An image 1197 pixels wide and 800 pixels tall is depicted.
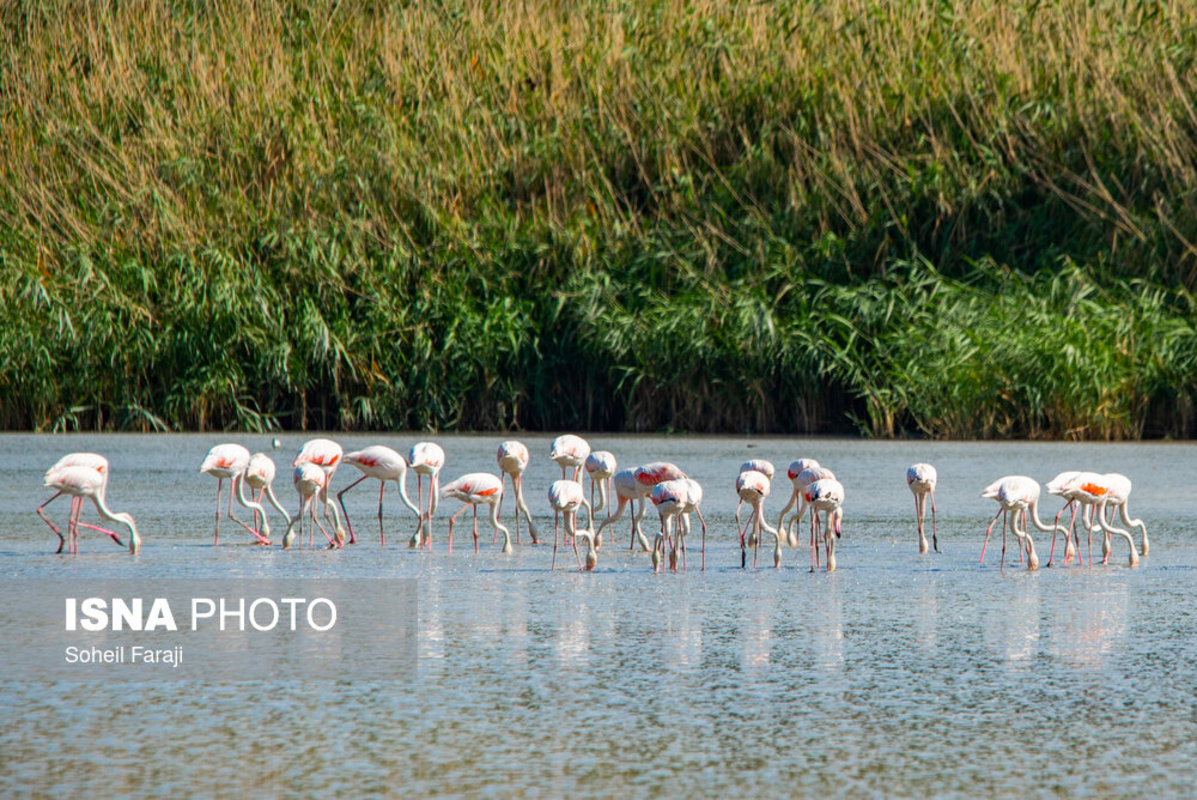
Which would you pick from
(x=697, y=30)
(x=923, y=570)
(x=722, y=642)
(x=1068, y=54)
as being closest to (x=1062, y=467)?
(x=923, y=570)

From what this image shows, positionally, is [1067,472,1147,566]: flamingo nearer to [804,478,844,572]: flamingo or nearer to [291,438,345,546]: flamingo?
[804,478,844,572]: flamingo

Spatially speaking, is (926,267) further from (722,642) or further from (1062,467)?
(722,642)

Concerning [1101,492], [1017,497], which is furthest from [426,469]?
[1101,492]

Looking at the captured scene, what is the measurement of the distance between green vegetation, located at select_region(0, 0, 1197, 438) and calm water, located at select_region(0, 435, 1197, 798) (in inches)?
195

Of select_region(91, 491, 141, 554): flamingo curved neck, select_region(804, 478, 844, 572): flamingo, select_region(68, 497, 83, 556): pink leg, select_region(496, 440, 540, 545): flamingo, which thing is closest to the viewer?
select_region(804, 478, 844, 572): flamingo

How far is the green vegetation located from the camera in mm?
11086

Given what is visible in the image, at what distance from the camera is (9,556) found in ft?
18.4

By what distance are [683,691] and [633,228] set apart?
916 cm

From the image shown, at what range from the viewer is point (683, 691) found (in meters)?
3.55

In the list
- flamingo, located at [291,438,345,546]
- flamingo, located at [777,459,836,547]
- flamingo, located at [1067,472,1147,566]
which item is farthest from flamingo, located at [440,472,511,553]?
flamingo, located at [1067,472,1147,566]

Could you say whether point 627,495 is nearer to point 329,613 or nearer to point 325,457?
point 325,457

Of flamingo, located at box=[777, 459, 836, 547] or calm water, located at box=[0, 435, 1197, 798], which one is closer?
calm water, located at box=[0, 435, 1197, 798]

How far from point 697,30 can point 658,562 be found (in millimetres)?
9729

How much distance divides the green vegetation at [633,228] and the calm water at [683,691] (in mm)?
4946
